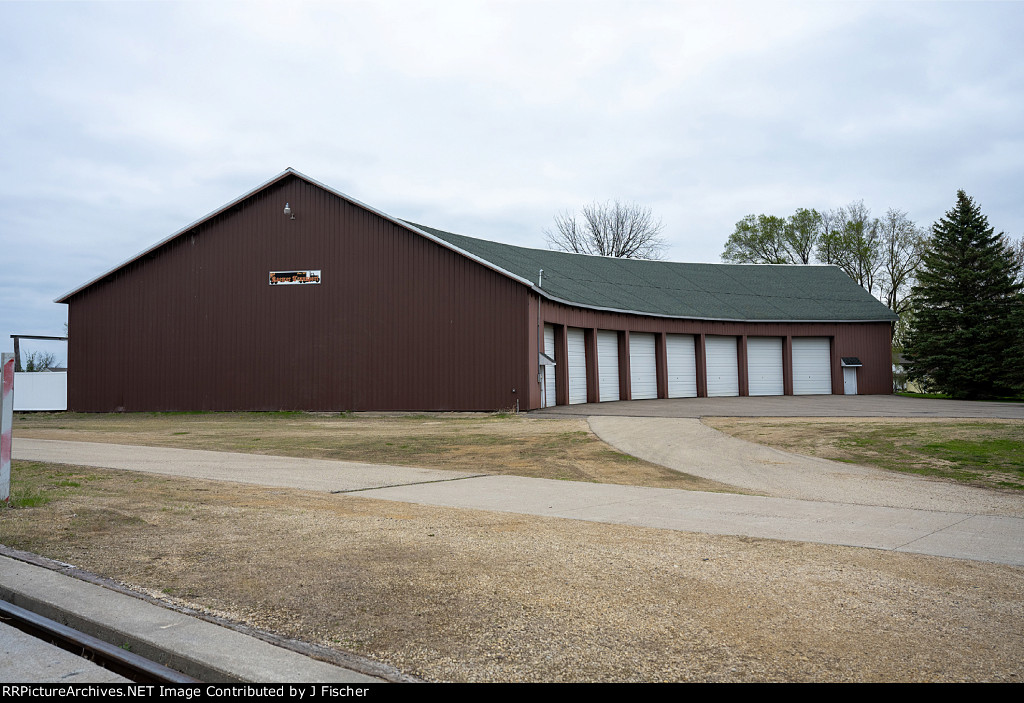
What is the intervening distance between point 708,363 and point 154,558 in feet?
112

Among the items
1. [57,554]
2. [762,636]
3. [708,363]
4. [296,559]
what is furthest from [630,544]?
[708,363]

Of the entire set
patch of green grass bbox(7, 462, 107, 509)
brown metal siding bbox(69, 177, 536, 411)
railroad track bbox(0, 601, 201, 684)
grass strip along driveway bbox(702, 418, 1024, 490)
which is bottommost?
railroad track bbox(0, 601, 201, 684)

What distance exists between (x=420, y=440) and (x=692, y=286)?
88.6 feet

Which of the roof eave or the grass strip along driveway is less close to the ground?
the roof eave

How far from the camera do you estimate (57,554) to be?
21.1ft

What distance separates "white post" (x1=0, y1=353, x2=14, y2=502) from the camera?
845cm

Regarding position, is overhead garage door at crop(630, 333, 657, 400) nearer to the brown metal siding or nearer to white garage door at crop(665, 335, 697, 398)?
white garage door at crop(665, 335, 697, 398)

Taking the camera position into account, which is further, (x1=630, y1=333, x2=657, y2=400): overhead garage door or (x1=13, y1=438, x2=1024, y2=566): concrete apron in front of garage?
(x1=630, y1=333, x2=657, y2=400): overhead garage door

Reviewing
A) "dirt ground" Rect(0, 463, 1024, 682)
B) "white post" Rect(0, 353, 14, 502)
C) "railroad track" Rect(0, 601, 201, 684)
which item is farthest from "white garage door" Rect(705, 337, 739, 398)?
"railroad track" Rect(0, 601, 201, 684)

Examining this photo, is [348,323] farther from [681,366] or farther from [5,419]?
[5,419]

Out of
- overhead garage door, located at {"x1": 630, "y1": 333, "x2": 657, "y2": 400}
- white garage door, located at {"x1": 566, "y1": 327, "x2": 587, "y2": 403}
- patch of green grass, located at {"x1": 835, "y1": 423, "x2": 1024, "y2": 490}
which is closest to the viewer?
patch of green grass, located at {"x1": 835, "y1": 423, "x2": 1024, "y2": 490}

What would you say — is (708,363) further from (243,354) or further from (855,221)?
(855,221)

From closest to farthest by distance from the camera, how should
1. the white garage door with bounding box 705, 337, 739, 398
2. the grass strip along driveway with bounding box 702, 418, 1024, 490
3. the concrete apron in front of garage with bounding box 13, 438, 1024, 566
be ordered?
1. the concrete apron in front of garage with bounding box 13, 438, 1024, 566
2. the grass strip along driveway with bounding box 702, 418, 1024, 490
3. the white garage door with bounding box 705, 337, 739, 398

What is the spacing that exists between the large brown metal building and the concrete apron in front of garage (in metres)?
14.2
